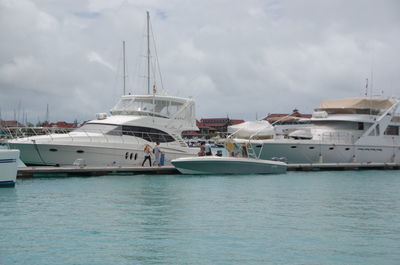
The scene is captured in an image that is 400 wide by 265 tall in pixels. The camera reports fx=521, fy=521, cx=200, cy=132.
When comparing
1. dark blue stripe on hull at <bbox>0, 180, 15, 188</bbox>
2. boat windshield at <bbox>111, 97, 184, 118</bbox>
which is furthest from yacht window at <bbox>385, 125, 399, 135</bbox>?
dark blue stripe on hull at <bbox>0, 180, 15, 188</bbox>

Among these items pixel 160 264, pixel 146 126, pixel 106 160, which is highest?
pixel 146 126

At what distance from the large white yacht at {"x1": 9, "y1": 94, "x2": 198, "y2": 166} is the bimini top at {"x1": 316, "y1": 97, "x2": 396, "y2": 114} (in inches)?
464

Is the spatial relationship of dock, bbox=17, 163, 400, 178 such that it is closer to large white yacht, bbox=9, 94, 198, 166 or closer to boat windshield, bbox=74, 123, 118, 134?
large white yacht, bbox=9, 94, 198, 166

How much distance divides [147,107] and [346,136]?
1456 cm

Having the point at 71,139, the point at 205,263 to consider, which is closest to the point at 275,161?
the point at 71,139

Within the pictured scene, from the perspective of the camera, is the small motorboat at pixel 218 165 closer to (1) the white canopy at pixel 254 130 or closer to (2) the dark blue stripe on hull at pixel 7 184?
(1) the white canopy at pixel 254 130

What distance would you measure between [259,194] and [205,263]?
975 centimetres

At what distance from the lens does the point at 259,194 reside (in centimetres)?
1934

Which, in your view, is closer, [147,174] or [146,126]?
[147,174]

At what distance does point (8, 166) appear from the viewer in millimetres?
19000

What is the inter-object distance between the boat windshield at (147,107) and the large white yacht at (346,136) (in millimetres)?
5857

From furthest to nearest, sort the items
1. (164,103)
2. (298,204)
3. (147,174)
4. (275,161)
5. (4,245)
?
1. (164,103)
2. (275,161)
3. (147,174)
4. (298,204)
5. (4,245)

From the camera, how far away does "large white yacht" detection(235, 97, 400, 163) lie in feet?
112

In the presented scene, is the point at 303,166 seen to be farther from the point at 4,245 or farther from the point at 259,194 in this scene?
the point at 4,245
